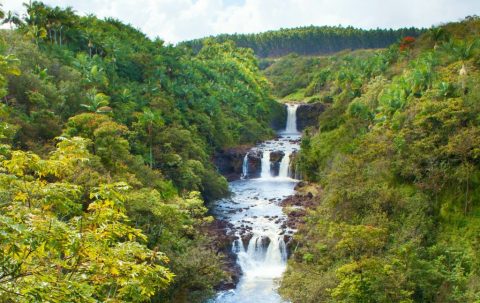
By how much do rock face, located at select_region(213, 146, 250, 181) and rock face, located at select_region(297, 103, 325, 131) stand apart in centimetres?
2591

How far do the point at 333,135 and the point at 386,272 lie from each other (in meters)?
28.8

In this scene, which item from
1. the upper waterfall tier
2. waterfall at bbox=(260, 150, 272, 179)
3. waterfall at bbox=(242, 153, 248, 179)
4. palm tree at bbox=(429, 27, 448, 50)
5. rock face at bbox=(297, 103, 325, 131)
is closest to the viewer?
palm tree at bbox=(429, 27, 448, 50)

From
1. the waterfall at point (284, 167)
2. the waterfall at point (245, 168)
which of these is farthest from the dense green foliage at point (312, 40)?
A: the waterfall at point (284, 167)

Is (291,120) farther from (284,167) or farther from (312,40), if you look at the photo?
(312,40)

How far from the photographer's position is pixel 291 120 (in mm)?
78250

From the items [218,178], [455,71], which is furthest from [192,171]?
[455,71]

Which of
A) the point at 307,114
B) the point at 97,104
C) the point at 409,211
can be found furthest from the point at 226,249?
the point at 307,114

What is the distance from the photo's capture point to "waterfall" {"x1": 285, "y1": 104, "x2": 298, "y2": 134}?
77.7 meters

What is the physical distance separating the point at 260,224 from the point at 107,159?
12.6m

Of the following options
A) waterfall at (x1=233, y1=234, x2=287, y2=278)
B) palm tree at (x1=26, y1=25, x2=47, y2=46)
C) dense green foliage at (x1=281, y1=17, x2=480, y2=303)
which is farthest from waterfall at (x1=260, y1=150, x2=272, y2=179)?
palm tree at (x1=26, y1=25, x2=47, y2=46)

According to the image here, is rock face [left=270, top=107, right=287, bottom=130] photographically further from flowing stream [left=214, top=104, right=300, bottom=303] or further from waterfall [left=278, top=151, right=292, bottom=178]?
waterfall [left=278, top=151, right=292, bottom=178]

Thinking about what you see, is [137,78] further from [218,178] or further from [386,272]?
[386,272]

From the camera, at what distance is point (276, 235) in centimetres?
3050

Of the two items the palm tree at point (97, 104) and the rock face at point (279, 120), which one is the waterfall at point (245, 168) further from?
the rock face at point (279, 120)
